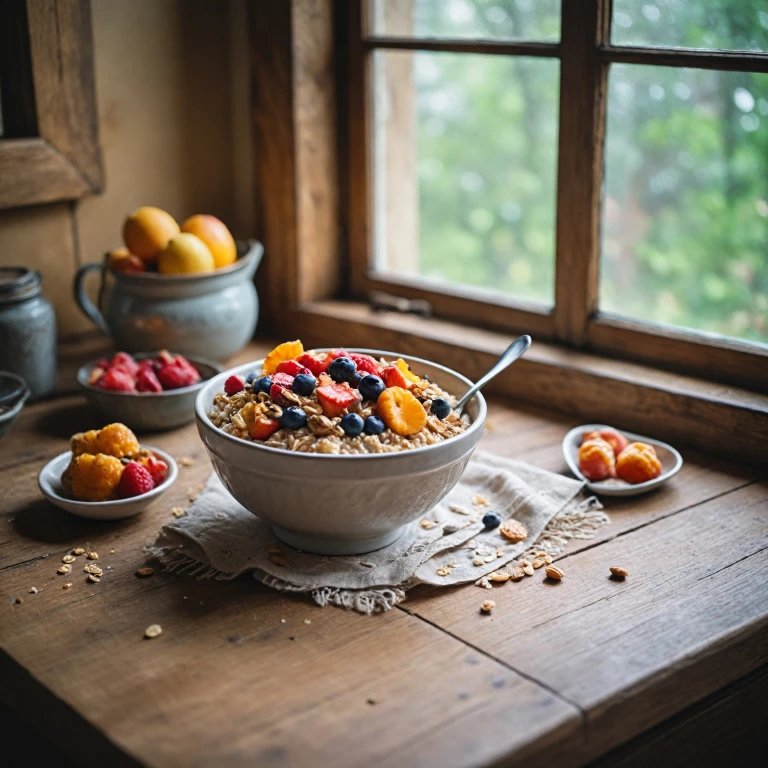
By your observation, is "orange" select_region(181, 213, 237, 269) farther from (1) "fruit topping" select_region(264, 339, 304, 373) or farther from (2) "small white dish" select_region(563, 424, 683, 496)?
(2) "small white dish" select_region(563, 424, 683, 496)

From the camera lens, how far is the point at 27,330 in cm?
175

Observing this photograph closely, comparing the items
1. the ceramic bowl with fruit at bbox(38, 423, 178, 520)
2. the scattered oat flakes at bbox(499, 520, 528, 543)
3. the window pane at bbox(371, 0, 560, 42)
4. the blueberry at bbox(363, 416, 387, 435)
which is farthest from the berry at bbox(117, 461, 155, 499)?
the window pane at bbox(371, 0, 560, 42)

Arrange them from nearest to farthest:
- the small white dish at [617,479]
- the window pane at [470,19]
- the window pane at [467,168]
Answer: the small white dish at [617,479] → the window pane at [470,19] → the window pane at [467,168]

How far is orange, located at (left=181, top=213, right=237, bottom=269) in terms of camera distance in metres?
1.87

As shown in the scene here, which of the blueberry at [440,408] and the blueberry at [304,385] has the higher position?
the blueberry at [304,385]

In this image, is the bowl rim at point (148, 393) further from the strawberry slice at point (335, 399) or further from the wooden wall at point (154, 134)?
the strawberry slice at point (335, 399)

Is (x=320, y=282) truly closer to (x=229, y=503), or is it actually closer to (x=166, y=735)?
(x=229, y=503)

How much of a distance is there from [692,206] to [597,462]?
5.01 ft

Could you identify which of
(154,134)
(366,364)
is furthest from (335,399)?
(154,134)

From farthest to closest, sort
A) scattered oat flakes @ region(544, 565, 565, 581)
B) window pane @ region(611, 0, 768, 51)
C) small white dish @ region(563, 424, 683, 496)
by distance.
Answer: window pane @ region(611, 0, 768, 51) < small white dish @ region(563, 424, 683, 496) < scattered oat flakes @ region(544, 565, 565, 581)

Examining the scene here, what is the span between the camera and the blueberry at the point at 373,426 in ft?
4.07

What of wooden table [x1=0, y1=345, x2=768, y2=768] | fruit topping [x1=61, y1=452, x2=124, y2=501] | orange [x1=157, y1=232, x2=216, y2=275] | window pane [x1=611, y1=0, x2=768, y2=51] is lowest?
wooden table [x1=0, y1=345, x2=768, y2=768]

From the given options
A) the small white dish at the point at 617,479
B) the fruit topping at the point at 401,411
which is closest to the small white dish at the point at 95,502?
the fruit topping at the point at 401,411

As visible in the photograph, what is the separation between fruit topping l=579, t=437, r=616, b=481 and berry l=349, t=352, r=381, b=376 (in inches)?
14.2
